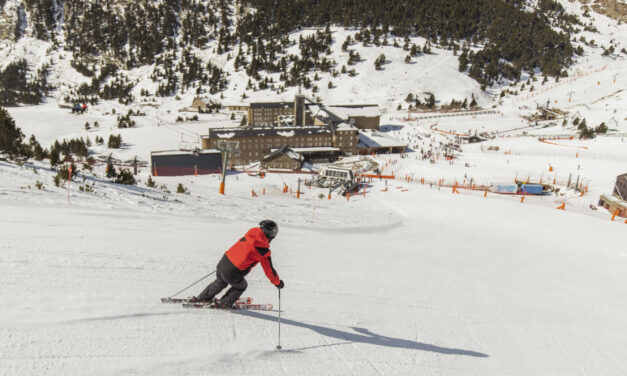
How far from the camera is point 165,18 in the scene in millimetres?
119438

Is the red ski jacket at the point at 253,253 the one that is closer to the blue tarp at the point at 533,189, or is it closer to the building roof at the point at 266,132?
the blue tarp at the point at 533,189

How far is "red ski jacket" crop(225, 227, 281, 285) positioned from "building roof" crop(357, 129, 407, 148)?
45072 mm

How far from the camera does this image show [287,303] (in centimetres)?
554

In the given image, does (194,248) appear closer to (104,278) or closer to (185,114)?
(104,278)

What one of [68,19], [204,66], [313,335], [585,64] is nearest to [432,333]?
[313,335]

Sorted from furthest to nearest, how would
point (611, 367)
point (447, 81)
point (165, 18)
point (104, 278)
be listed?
point (165, 18) < point (447, 81) < point (611, 367) < point (104, 278)

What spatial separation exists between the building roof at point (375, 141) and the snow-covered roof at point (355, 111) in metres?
Result: 6.24

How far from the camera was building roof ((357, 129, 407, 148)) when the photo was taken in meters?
48.1

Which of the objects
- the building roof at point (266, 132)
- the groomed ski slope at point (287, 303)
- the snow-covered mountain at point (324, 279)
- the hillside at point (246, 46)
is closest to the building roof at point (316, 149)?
the building roof at point (266, 132)

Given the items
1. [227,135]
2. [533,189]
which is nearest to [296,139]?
[227,135]

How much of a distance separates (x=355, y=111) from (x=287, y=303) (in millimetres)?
57670

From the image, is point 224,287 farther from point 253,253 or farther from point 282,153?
point 282,153

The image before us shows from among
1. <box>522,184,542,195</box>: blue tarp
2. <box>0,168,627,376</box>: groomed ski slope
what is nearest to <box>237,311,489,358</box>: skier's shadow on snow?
<box>0,168,627,376</box>: groomed ski slope

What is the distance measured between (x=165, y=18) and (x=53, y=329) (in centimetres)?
13867
